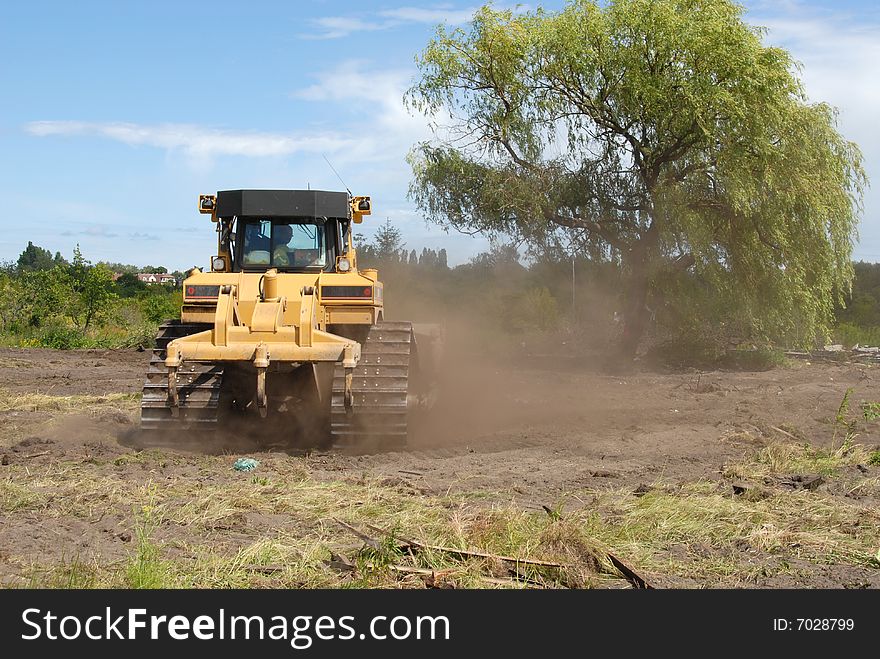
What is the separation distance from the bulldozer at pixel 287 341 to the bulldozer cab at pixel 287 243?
1cm

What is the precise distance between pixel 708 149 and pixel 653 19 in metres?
3.04

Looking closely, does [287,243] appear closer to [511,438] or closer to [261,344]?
[261,344]

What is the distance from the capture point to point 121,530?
258 inches

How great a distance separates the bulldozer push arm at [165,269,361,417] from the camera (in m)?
9.62

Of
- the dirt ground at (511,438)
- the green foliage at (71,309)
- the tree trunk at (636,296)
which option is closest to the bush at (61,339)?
the green foliage at (71,309)

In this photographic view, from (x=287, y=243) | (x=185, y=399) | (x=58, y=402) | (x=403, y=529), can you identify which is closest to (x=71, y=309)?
(x=58, y=402)

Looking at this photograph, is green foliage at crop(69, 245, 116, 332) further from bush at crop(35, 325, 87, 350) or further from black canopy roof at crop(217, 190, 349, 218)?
black canopy roof at crop(217, 190, 349, 218)

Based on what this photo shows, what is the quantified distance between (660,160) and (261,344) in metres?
14.8

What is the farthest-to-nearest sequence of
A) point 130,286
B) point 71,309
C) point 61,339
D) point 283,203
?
point 130,286
point 71,309
point 61,339
point 283,203

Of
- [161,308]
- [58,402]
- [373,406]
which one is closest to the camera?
[373,406]

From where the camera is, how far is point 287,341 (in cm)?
984

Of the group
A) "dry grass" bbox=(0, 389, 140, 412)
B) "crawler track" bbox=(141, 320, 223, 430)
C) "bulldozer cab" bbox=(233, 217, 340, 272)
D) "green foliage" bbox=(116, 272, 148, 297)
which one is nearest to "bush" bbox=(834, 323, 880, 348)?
"dry grass" bbox=(0, 389, 140, 412)
